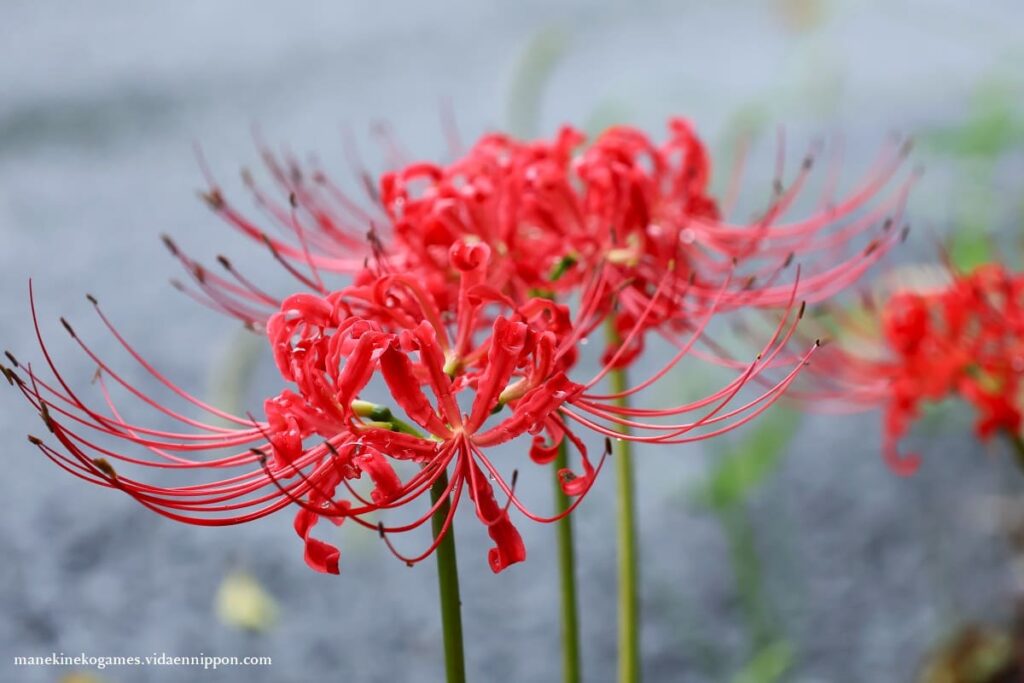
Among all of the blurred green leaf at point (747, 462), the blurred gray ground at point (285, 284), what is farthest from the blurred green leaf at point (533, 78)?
the blurred green leaf at point (747, 462)

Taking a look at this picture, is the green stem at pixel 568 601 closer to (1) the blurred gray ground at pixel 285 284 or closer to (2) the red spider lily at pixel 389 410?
(2) the red spider lily at pixel 389 410

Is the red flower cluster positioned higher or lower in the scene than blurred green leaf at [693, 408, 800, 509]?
higher

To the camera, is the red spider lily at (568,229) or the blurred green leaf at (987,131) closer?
the red spider lily at (568,229)

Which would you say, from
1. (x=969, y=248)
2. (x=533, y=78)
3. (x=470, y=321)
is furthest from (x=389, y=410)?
(x=969, y=248)

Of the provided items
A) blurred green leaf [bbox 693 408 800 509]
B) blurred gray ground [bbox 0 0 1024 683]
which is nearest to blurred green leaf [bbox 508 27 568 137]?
blurred gray ground [bbox 0 0 1024 683]

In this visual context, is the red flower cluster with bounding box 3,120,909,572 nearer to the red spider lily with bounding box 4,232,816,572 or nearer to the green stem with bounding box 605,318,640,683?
the red spider lily with bounding box 4,232,816,572

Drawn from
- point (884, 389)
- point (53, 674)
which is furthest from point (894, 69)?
point (53, 674)

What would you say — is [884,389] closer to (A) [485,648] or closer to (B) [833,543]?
(A) [485,648]
